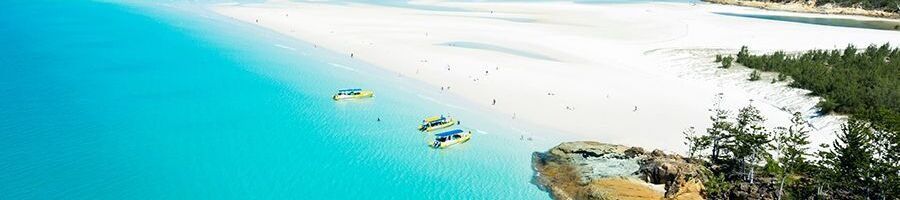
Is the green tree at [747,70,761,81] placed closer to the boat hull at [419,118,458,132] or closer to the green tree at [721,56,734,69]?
the green tree at [721,56,734,69]

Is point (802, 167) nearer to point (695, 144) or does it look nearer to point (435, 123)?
point (695, 144)

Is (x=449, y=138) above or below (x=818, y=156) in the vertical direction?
below

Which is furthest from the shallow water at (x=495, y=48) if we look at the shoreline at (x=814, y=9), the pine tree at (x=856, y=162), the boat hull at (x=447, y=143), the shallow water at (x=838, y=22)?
the shoreline at (x=814, y=9)

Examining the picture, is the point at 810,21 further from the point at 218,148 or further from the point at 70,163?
the point at 70,163

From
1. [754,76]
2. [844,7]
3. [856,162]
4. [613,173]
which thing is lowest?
[613,173]

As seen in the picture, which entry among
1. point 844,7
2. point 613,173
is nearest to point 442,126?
point 613,173
